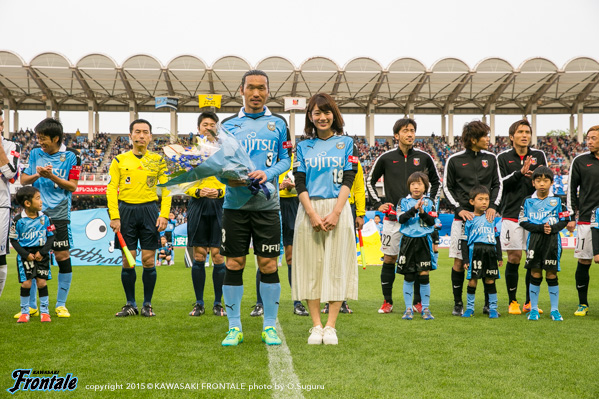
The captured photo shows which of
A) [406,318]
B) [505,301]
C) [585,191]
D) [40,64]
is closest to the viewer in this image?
[406,318]

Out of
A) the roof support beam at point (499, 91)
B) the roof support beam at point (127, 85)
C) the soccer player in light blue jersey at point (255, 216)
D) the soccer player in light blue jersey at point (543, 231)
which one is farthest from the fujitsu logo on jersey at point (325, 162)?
the roof support beam at point (499, 91)

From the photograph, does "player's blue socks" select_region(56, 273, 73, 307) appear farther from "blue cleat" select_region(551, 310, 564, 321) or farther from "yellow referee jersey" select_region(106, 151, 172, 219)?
"blue cleat" select_region(551, 310, 564, 321)

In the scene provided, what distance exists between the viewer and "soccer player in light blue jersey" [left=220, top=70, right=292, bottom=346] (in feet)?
14.0

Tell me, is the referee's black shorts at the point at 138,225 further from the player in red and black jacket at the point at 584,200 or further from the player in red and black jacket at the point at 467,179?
the player in red and black jacket at the point at 584,200

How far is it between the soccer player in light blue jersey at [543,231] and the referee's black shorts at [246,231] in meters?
3.45

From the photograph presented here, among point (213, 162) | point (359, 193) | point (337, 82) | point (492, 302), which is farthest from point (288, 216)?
point (337, 82)

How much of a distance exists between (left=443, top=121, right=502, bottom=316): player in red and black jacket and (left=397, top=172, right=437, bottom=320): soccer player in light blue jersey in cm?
41

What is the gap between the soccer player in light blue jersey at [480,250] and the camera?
5.85 meters

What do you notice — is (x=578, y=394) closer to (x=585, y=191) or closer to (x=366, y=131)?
(x=585, y=191)

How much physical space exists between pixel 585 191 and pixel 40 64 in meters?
37.8

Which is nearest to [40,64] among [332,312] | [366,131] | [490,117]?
[366,131]

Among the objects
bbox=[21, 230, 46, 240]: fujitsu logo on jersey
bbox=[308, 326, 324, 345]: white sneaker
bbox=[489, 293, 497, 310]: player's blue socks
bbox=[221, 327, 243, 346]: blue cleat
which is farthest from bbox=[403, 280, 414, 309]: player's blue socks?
bbox=[21, 230, 46, 240]: fujitsu logo on jersey

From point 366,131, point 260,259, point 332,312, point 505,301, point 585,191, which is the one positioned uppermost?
point 366,131

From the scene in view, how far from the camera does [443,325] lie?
518cm
